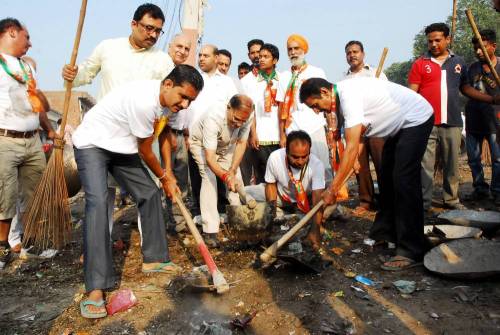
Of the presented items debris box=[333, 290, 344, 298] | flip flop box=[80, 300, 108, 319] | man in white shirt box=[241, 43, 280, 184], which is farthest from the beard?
flip flop box=[80, 300, 108, 319]

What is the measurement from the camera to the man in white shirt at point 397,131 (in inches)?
129

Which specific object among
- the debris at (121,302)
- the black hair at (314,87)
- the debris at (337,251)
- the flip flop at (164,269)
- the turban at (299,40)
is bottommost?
the debris at (337,251)

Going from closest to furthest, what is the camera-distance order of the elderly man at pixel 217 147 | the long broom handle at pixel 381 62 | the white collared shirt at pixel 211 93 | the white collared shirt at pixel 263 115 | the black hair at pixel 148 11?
the black hair at pixel 148 11
the elderly man at pixel 217 147
the white collared shirt at pixel 211 93
the white collared shirt at pixel 263 115
the long broom handle at pixel 381 62

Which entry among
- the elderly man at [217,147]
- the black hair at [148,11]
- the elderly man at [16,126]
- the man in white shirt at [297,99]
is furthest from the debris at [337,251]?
the elderly man at [16,126]

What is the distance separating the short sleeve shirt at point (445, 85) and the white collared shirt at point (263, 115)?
1.90m

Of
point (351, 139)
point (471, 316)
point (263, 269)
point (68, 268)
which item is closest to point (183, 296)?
point (263, 269)

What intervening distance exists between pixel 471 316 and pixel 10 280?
373 cm

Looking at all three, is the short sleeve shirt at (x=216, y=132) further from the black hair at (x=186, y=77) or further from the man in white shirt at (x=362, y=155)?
the man in white shirt at (x=362, y=155)

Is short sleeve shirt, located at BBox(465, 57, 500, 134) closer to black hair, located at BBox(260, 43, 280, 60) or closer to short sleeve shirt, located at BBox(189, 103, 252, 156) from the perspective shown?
black hair, located at BBox(260, 43, 280, 60)

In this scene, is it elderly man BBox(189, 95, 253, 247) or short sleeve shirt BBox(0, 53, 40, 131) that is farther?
elderly man BBox(189, 95, 253, 247)

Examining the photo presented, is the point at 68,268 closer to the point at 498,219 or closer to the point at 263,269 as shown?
the point at 263,269

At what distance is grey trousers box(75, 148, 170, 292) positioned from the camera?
9.76 ft

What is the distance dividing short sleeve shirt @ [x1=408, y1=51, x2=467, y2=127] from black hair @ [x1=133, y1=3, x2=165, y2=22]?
3.31 meters

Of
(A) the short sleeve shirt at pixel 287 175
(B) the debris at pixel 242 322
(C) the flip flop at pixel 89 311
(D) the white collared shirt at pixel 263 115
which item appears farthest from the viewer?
(D) the white collared shirt at pixel 263 115
